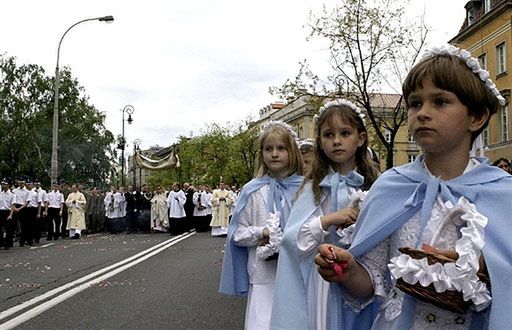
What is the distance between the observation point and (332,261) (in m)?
2.34

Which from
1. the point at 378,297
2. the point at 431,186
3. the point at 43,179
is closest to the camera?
the point at 431,186

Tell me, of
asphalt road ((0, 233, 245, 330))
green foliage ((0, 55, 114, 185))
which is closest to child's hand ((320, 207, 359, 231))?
asphalt road ((0, 233, 245, 330))

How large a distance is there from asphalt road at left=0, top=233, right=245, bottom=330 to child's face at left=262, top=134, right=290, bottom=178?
11.6ft

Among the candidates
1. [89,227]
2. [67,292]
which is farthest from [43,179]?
[67,292]

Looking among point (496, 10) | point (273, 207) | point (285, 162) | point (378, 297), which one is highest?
point (496, 10)

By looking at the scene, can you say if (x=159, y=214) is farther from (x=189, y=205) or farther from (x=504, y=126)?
(x=504, y=126)

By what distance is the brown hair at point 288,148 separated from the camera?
16.6 ft

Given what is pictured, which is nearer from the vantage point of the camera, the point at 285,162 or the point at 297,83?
the point at 285,162

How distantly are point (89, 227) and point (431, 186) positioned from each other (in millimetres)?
30281

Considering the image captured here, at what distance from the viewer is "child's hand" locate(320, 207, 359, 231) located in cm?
347

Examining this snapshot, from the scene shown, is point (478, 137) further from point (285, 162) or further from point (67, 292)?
point (67, 292)

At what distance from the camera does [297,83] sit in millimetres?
24812

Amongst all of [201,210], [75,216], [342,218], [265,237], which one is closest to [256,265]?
[265,237]

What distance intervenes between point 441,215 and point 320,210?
1.50m
